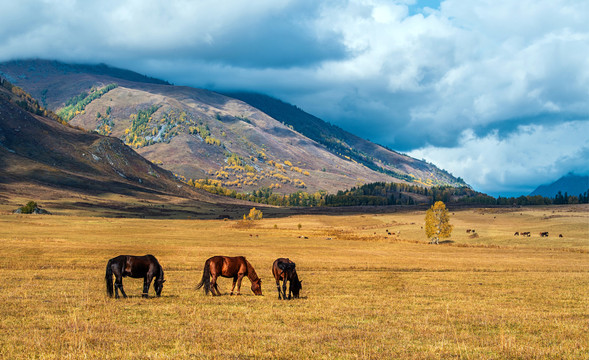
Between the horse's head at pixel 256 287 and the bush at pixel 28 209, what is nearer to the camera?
the horse's head at pixel 256 287

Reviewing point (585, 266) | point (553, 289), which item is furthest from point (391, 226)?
point (553, 289)

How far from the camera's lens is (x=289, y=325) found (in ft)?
63.3

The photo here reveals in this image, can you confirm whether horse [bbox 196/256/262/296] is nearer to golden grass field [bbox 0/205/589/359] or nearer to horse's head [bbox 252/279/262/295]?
horse's head [bbox 252/279/262/295]

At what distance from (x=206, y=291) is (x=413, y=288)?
1593 centimetres

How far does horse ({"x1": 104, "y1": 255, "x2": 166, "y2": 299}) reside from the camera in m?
24.9

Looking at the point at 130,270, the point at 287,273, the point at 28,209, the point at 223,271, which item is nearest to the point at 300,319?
the point at 287,273

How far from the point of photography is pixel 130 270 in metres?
25.0

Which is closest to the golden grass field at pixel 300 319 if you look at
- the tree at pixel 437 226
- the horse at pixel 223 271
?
the horse at pixel 223 271

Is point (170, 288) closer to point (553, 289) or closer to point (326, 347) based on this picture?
point (326, 347)

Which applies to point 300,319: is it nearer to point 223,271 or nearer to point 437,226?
point 223,271

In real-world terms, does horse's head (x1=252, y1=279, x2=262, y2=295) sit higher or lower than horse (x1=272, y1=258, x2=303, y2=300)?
lower

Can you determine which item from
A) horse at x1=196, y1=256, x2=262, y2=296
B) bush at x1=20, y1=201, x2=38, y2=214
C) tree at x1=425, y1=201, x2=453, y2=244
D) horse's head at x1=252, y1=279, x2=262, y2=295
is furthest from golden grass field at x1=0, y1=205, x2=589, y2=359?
bush at x1=20, y1=201, x2=38, y2=214

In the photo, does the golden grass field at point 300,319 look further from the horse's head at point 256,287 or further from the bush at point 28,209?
the bush at point 28,209

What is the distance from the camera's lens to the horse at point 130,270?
81.6ft
